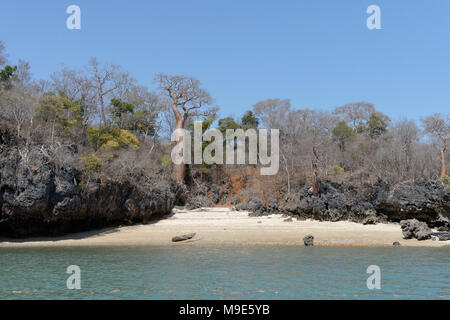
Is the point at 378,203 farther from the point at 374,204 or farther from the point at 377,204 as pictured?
the point at 374,204

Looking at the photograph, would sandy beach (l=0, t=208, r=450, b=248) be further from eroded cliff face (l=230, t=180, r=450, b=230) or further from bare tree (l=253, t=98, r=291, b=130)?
bare tree (l=253, t=98, r=291, b=130)

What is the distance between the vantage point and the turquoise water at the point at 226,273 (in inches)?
416

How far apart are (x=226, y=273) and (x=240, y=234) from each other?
976 cm

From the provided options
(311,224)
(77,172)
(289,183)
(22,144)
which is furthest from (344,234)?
(22,144)

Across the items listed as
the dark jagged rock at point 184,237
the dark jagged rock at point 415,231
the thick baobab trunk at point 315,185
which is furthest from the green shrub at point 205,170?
the dark jagged rock at point 415,231

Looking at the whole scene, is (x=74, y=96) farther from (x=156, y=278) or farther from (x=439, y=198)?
(x=439, y=198)

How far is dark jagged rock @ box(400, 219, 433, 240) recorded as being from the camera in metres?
20.8

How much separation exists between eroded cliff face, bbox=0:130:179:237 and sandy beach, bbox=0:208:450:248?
0.85m

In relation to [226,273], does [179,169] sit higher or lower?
higher

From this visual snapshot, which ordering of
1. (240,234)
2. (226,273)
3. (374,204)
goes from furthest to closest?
(374,204)
(240,234)
(226,273)

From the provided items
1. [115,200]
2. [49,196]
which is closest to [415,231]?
[115,200]

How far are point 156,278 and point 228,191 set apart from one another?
26.1 meters

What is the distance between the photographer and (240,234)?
22891 mm
